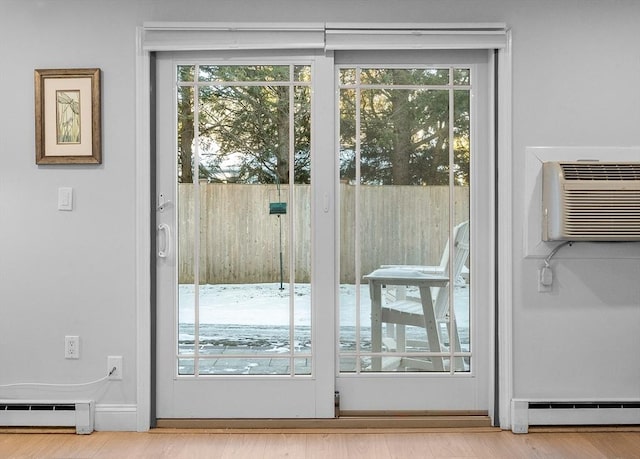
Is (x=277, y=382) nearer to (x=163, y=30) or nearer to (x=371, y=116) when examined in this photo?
(x=371, y=116)

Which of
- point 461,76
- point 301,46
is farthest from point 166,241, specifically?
point 461,76

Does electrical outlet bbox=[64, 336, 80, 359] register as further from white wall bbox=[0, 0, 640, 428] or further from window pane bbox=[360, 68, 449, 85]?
window pane bbox=[360, 68, 449, 85]

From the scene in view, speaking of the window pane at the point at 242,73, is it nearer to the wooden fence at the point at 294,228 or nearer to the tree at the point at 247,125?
the tree at the point at 247,125

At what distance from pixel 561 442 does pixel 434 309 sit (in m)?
0.83

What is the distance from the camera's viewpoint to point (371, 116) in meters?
2.92

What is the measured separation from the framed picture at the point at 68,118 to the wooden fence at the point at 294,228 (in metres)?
0.49


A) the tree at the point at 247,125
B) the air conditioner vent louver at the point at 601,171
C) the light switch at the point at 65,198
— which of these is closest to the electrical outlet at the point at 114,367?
the light switch at the point at 65,198

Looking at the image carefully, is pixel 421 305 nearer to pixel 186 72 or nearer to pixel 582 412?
pixel 582 412

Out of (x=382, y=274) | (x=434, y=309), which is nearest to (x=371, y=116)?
(x=382, y=274)

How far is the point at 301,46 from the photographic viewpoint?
2.82 m

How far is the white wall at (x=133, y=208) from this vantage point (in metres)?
2.84

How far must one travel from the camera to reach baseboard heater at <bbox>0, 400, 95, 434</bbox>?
2832mm

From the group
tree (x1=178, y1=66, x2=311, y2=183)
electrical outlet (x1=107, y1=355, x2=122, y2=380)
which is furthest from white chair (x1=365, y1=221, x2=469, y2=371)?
electrical outlet (x1=107, y1=355, x2=122, y2=380)

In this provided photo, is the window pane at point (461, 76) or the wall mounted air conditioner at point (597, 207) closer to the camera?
the wall mounted air conditioner at point (597, 207)
